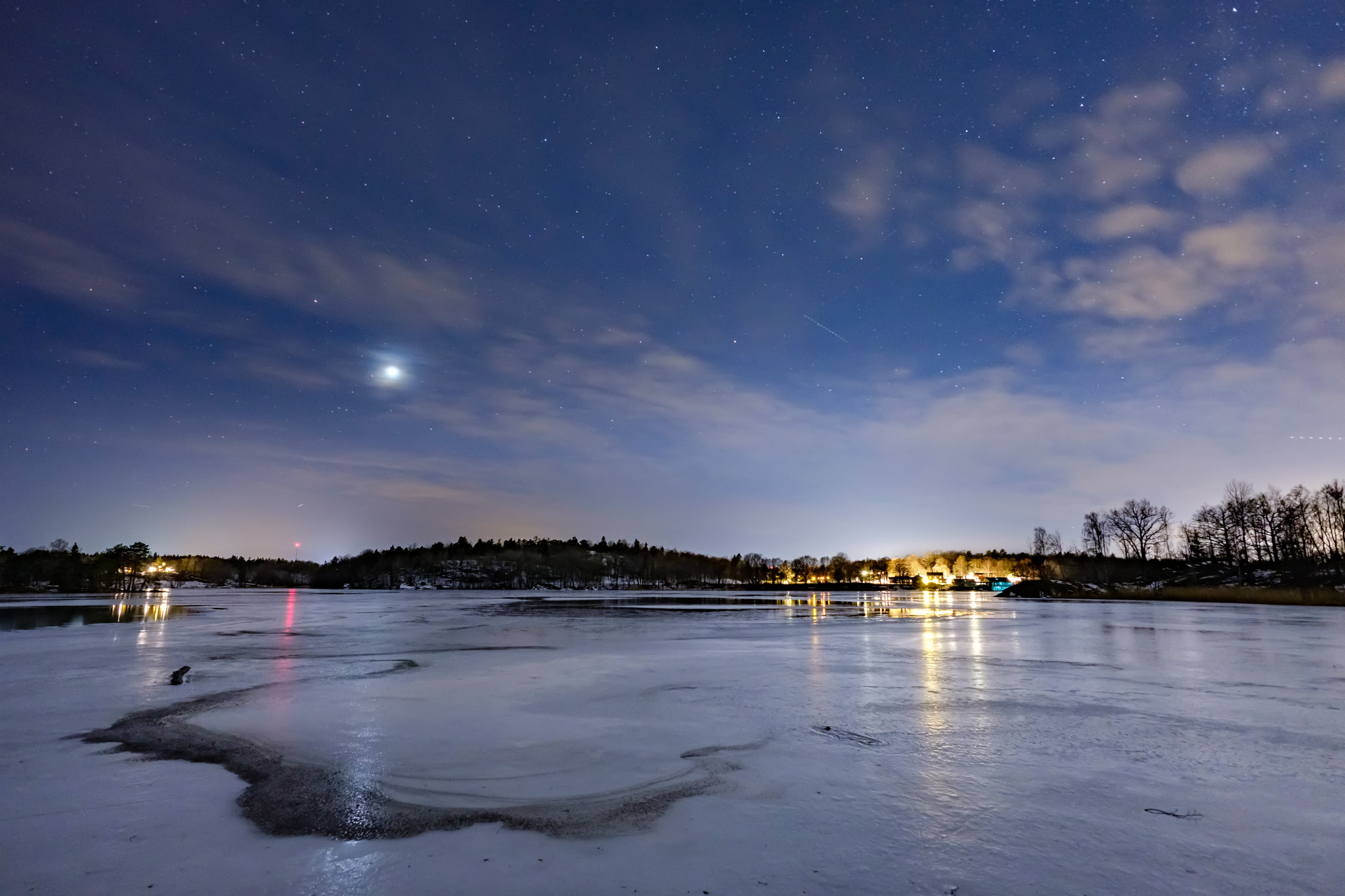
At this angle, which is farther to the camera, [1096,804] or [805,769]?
[805,769]

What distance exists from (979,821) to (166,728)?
876 centimetres

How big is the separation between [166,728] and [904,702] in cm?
947

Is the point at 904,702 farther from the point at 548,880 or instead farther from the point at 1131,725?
the point at 548,880

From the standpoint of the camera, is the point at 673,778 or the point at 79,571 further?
the point at 79,571

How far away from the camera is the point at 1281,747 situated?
6.80 meters

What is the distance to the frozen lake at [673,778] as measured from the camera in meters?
3.95

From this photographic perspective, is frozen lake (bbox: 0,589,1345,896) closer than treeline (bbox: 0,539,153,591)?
Yes

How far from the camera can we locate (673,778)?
5852 millimetres

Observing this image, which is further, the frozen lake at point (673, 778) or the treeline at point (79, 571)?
the treeline at point (79, 571)

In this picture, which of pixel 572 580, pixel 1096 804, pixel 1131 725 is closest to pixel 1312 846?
pixel 1096 804

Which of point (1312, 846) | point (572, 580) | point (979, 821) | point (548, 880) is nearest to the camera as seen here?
point (548, 880)

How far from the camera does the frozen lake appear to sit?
3949 millimetres

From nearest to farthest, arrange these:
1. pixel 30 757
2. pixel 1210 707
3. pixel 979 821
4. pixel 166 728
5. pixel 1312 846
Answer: pixel 1312 846, pixel 979 821, pixel 30 757, pixel 166 728, pixel 1210 707

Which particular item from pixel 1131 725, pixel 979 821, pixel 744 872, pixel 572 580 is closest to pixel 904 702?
pixel 1131 725
